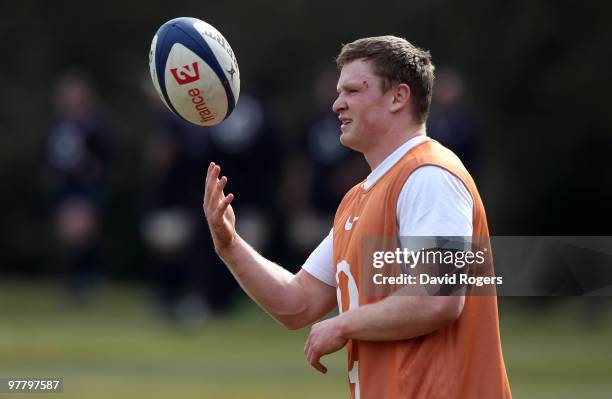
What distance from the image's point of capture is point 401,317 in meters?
4.80

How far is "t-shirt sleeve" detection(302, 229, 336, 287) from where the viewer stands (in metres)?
5.60

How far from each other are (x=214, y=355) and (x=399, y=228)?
7.41m

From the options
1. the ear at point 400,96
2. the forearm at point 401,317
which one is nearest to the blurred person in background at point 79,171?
the ear at point 400,96

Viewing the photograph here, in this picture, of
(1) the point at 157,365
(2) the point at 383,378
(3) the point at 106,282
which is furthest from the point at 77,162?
(2) the point at 383,378

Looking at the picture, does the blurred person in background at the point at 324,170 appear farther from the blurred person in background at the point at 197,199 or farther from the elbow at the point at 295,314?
the elbow at the point at 295,314

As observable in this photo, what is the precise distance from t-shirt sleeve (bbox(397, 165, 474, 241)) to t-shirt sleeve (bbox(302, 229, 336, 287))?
724 millimetres

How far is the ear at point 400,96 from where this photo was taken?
5145 millimetres

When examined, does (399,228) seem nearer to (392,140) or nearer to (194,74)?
(392,140)

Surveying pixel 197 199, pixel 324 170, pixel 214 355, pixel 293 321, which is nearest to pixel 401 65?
pixel 293 321

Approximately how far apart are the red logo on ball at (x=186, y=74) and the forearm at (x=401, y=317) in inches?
59.5

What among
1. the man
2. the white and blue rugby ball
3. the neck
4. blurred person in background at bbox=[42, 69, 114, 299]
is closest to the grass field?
blurred person in background at bbox=[42, 69, 114, 299]

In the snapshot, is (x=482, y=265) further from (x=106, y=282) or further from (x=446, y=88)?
(x=106, y=282)

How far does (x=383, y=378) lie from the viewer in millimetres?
5000

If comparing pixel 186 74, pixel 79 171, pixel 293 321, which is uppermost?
pixel 79 171
